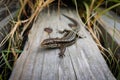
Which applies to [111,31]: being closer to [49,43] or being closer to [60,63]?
[49,43]

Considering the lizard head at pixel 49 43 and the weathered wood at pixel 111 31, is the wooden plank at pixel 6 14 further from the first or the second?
the weathered wood at pixel 111 31

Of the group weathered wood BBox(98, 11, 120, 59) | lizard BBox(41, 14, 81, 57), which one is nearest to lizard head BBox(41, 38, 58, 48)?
lizard BBox(41, 14, 81, 57)

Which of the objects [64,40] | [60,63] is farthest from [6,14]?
[60,63]

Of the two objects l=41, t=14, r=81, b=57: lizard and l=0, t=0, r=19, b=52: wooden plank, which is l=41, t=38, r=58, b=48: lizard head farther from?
l=0, t=0, r=19, b=52: wooden plank

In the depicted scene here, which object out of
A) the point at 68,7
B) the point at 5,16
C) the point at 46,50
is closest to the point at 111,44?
the point at 46,50

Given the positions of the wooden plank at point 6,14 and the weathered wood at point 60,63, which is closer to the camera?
the weathered wood at point 60,63

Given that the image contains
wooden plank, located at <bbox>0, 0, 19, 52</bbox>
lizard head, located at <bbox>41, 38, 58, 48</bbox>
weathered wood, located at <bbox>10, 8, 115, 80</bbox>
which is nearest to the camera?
weathered wood, located at <bbox>10, 8, 115, 80</bbox>

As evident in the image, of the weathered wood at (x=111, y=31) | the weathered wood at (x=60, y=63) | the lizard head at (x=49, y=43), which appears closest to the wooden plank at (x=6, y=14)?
the weathered wood at (x=60, y=63)

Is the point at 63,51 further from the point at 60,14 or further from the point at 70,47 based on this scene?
the point at 60,14
